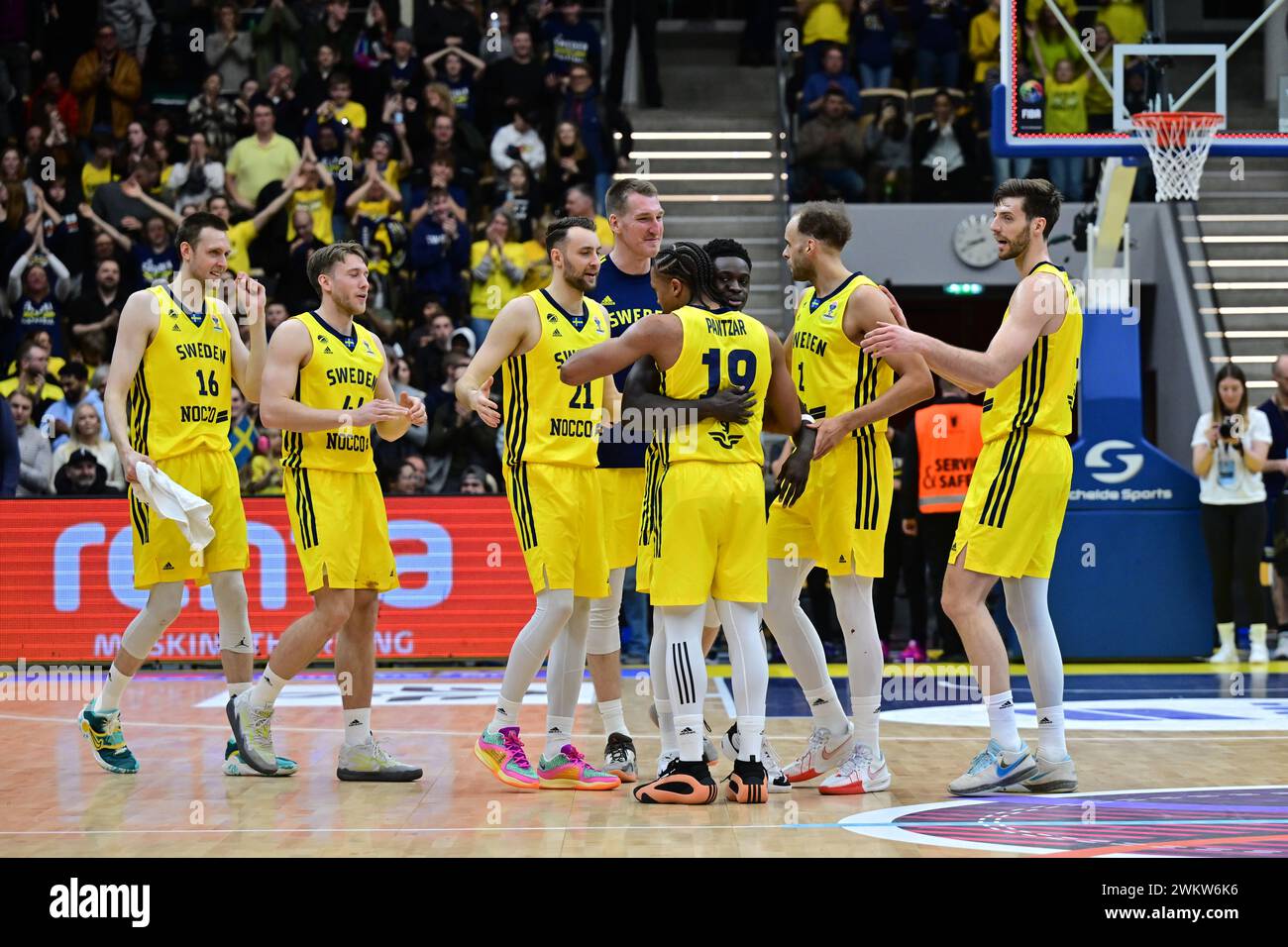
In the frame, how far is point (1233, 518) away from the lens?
1132 centimetres

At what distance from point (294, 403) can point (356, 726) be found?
153cm

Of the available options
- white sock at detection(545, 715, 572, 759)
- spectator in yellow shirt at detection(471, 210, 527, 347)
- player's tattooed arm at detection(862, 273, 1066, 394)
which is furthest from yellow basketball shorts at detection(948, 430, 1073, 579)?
spectator in yellow shirt at detection(471, 210, 527, 347)

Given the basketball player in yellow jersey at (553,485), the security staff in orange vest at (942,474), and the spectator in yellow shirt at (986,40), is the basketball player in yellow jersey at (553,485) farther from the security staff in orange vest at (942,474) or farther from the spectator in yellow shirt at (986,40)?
the spectator in yellow shirt at (986,40)

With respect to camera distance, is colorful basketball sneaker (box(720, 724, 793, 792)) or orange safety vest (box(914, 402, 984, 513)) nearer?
colorful basketball sneaker (box(720, 724, 793, 792))

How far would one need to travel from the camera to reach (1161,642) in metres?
11.4

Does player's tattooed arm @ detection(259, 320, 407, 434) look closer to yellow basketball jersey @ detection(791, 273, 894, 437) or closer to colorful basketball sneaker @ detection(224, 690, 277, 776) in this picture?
colorful basketball sneaker @ detection(224, 690, 277, 776)

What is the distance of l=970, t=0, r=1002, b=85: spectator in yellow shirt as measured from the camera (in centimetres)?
1661

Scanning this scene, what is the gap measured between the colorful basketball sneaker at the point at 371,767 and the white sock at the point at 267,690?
0.40 meters

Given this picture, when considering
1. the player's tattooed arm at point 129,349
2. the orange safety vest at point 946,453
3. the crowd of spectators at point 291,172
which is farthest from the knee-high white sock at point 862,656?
the crowd of spectators at point 291,172

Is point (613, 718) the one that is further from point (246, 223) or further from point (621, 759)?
point (246, 223)

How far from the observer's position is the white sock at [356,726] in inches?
271

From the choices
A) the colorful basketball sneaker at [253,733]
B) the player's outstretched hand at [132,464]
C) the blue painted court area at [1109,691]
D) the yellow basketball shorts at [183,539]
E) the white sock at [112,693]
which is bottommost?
the blue painted court area at [1109,691]

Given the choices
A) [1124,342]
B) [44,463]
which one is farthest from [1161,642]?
[44,463]
